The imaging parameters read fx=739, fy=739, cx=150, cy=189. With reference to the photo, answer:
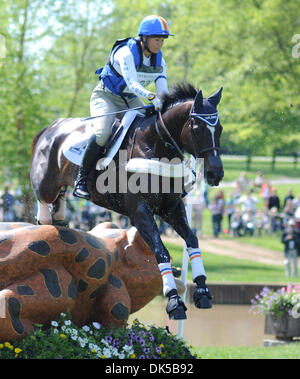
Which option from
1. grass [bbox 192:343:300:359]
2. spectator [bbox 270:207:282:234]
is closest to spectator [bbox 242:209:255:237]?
spectator [bbox 270:207:282:234]

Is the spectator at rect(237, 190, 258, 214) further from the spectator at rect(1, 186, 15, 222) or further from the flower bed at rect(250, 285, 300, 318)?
the flower bed at rect(250, 285, 300, 318)

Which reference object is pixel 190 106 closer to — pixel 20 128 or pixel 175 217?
pixel 175 217

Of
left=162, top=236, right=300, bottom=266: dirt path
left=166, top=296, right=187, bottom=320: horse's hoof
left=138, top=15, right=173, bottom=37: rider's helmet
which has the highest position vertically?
left=138, top=15, right=173, bottom=37: rider's helmet

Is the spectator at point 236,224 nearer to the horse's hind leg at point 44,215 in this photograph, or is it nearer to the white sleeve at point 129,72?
the horse's hind leg at point 44,215

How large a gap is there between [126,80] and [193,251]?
5.57 ft

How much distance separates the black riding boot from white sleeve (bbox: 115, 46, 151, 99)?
0.72m

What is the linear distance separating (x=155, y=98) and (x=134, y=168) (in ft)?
2.27

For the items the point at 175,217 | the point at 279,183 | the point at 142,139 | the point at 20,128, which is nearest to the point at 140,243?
the point at 175,217

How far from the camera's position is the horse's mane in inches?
270

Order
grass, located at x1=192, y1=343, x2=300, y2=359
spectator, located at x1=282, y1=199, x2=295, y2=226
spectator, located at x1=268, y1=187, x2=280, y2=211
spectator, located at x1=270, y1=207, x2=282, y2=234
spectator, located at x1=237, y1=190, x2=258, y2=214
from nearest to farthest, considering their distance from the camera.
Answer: grass, located at x1=192, y1=343, x2=300, y2=359, spectator, located at x1=282, y1=199, x2=295, y2=226, spectator, located at x1=237, y1=190, x2=258, y2=214, spectator, located at x1=270, y1=207, x2=282, y2=234, spectator, located at x1=268, y1=187, x2=280, y2=211

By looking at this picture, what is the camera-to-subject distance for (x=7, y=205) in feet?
54.3

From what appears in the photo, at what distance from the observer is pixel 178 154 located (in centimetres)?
678

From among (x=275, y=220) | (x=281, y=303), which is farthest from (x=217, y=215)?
(x=281, y=303)

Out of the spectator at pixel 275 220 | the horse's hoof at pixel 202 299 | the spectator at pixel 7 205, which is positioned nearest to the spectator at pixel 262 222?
the spectator at pixel 275 220
